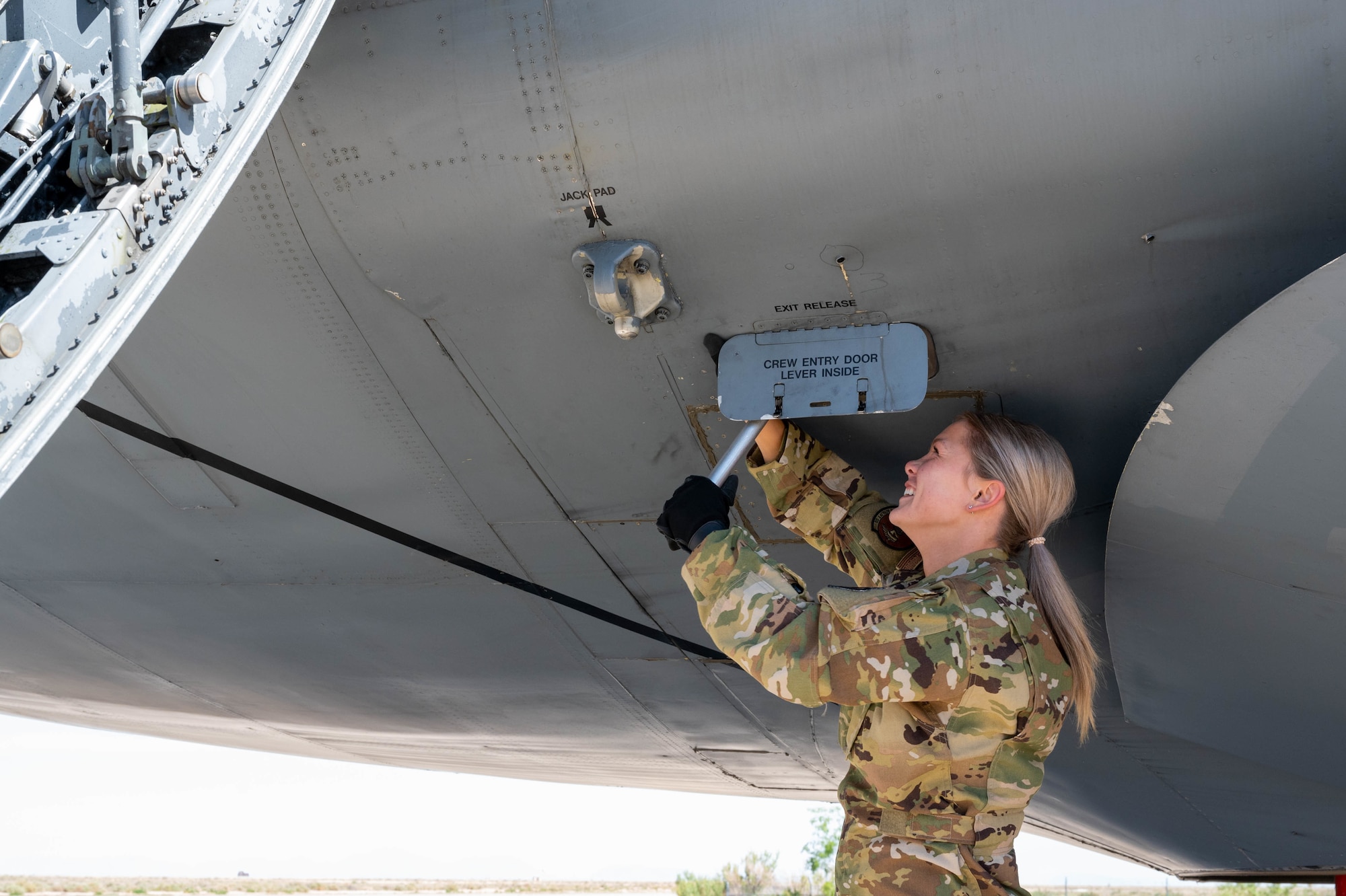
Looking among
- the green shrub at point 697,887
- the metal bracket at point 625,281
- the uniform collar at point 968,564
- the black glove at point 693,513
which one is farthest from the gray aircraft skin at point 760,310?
the green shrub at point 697,887

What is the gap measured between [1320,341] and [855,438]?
139 centimetres

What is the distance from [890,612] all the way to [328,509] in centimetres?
250

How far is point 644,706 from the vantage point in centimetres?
539

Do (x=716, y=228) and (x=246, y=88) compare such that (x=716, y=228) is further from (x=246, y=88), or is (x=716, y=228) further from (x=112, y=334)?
(x=112, y=334)

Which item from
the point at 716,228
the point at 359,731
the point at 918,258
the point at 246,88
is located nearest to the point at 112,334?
the point at 246,88

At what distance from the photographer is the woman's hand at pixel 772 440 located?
348cm

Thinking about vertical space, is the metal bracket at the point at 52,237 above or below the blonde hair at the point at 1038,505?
below

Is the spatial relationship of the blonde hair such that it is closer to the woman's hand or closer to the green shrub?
the woman's hand

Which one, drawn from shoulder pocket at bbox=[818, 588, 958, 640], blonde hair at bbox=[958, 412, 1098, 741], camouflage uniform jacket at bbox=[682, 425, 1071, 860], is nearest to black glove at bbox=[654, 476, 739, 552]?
camouflage uniform jacket at bbox=[682, 425, 1071, 860]

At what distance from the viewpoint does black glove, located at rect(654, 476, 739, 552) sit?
2.93 m

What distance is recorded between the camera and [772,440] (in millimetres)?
3494

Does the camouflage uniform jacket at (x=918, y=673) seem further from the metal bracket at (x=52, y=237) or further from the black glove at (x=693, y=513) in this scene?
the metal bracket at (x=52, y=237)

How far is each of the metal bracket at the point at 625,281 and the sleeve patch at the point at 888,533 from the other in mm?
914

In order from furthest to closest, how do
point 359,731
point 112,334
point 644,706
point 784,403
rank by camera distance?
1. point 359,731
2. point 644,706
3. point 784,403
4. point 112,334
